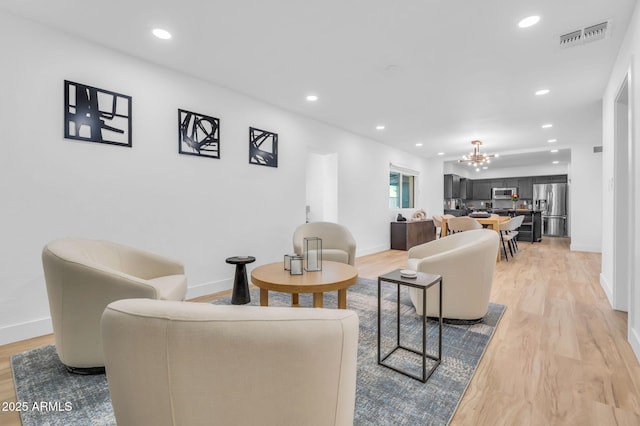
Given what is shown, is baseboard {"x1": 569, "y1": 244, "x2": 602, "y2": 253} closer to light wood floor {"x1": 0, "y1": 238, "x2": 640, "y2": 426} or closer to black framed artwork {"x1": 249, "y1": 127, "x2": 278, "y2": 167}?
light wood floor {"x1": 0, "y1": 238, "x2": 640, "y2": 426}

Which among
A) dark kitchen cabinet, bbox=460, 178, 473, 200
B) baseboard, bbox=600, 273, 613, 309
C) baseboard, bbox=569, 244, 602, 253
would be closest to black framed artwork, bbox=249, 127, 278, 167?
baseboard, bbox=600, 273, 613, 309

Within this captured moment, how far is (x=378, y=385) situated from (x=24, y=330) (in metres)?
2.77

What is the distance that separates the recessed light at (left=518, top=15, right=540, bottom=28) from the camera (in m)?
2.35

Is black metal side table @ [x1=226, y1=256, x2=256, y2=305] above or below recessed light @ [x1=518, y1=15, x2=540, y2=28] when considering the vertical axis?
below

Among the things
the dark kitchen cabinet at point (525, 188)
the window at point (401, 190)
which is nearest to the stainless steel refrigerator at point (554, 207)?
the dark kitchen cabinet at point (525, 188)

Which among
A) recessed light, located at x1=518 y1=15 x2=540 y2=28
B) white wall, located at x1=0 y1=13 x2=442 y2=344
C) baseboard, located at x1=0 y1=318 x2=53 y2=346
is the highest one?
recessed light, located at x1=518 y1=15 x2=540 y2=28

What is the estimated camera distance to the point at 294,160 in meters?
4.68

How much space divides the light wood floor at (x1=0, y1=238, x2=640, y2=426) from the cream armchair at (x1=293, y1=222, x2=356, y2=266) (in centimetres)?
139

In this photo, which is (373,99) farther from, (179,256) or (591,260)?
(591,260)

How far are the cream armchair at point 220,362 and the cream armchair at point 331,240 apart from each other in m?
2.97

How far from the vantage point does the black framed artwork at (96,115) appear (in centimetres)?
258

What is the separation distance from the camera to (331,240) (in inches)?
160

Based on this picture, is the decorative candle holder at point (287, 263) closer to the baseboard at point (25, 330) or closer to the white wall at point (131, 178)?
the white wall at point (131, 178)

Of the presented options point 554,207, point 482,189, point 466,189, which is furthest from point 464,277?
point 482,189
